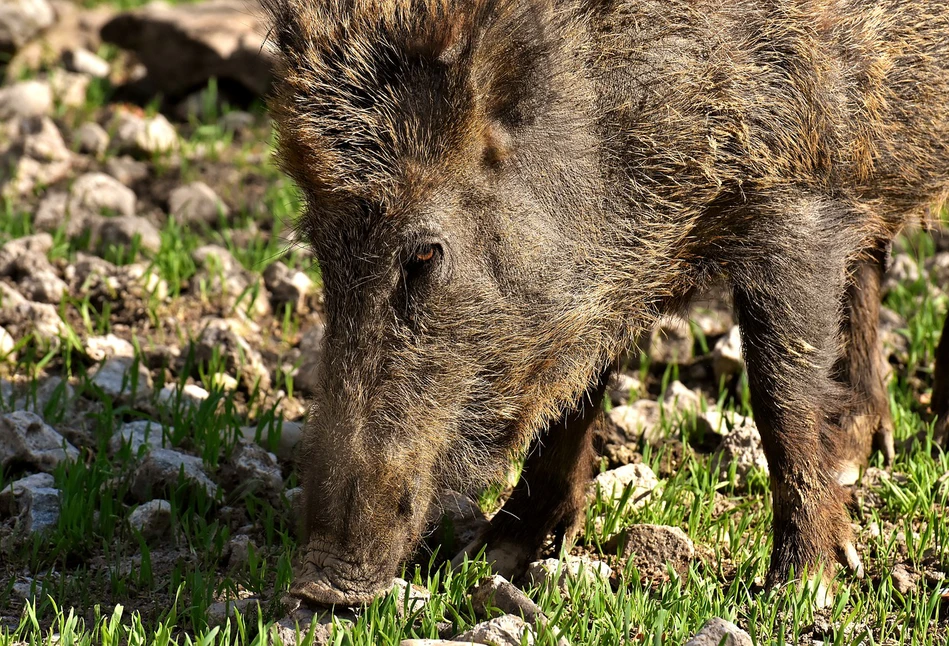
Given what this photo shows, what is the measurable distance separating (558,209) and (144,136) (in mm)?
4052

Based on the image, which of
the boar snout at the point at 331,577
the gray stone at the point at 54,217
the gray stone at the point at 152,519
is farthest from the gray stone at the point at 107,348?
the boar snout at the point at 331,577

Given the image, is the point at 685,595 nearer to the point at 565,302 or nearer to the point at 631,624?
the point at 631,624

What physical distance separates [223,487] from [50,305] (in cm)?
150

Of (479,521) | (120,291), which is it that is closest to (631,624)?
(479,521)

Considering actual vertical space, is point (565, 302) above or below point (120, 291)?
above

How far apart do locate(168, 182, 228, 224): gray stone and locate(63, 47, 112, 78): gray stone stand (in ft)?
6.34

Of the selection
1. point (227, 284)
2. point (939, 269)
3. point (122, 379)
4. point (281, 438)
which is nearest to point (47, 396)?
point (122, 379)

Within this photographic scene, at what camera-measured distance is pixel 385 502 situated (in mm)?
3504

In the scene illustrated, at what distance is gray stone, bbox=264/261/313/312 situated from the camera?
5.85 m

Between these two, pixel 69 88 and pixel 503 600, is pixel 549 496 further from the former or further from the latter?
pixel 69 88

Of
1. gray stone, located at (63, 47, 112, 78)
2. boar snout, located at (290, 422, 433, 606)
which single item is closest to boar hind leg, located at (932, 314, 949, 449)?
boar snout, located at (290, 422, 433, 606)

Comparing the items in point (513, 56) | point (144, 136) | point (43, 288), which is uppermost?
point (513, 56)

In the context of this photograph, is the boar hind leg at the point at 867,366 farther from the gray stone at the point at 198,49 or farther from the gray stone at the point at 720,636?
the gray stone at the point at 198,49

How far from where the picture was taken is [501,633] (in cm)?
331
